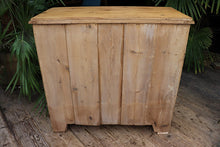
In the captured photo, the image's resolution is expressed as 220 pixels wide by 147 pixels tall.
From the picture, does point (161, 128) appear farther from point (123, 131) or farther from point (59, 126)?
point (59, 126)

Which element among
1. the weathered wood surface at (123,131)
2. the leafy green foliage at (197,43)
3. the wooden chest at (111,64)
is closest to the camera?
the wooden chest at (111,64)

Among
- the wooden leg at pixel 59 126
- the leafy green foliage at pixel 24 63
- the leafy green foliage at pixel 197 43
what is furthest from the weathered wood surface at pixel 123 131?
the leafy green foliage at pixel 197 43

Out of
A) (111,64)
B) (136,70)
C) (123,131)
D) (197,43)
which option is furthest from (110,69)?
(197,43)

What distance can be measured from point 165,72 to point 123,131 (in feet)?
1.58

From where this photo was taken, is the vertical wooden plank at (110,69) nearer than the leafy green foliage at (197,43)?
Yes

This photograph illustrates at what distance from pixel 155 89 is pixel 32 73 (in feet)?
2.69

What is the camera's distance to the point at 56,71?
106 cm

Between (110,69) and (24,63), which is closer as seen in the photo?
(110,69)

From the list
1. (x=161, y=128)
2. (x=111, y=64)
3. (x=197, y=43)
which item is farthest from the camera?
(x=197, y=43)

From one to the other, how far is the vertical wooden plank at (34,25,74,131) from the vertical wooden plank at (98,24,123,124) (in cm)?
19

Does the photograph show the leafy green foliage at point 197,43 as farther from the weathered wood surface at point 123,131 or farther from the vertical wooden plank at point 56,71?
the vertical wooden plank at point 56,71

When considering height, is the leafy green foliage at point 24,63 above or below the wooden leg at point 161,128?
above

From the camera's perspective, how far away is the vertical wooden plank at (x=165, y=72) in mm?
963

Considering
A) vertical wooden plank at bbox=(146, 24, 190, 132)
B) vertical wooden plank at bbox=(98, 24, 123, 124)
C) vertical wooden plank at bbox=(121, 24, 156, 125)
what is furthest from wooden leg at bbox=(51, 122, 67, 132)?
vertical wooden plank at bbox=(146, 24, 190, 132)
